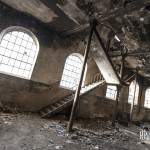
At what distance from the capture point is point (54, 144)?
192 inches

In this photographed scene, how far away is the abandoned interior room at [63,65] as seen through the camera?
240 inches

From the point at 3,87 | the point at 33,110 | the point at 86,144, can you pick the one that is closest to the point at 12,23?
the point at 3,87

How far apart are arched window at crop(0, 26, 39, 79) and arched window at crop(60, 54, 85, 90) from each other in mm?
2610

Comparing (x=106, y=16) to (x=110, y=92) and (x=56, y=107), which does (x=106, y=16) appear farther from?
(x=110, y=92)

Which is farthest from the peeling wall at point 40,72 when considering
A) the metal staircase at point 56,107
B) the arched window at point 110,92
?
the arched window at point 110,92

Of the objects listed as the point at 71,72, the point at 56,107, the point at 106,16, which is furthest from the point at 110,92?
the point at 106,16

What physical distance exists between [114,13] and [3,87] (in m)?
6.63

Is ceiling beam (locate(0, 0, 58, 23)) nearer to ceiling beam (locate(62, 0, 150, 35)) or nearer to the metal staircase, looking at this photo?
ceiling beam (locate(62, 0, 150, 35))

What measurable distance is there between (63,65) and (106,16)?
4.74 meters

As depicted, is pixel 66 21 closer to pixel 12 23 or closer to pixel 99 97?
pixel 12 23

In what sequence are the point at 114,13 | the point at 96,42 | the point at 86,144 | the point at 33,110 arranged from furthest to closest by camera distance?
the point at 33,110 < the point at 96,42 < the point at 114,13 < the point at 86,144

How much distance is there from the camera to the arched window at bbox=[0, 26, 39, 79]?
29.5 ft

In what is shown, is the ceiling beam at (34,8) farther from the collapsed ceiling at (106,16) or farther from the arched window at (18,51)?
the arched window at (18,51)

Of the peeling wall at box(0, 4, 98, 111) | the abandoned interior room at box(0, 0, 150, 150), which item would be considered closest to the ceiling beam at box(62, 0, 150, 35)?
the abandoned interior room at box(0, 0, 150, 150)
